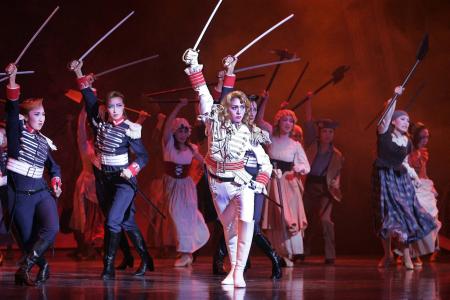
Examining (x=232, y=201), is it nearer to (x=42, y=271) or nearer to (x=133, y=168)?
(x=133, y=168)

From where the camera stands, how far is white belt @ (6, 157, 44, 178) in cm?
693

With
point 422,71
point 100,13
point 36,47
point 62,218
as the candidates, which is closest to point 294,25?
point 422,71

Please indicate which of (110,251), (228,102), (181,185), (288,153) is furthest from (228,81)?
(181,185)

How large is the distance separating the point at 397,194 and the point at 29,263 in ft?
14.1

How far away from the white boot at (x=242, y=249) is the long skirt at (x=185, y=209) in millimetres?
3274

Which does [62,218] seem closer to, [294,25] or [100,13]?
[100,13]

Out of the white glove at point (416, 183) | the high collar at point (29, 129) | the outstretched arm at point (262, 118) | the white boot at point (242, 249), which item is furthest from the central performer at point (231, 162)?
the white glove at point (416, 183)

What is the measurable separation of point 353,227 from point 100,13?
4.69m

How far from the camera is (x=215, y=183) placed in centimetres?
688

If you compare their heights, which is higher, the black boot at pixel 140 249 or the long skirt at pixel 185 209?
the long skirt at pixel 185 209

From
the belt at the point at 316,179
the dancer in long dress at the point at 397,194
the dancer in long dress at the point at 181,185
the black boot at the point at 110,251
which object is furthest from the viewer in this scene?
the belt at the point at 316,179

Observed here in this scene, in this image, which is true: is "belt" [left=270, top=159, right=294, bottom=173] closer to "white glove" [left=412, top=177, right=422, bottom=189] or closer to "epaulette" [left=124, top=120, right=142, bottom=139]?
"white glove" [left=412, top=177, right=422, bottom=189]

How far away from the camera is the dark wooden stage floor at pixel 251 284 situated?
239 inches

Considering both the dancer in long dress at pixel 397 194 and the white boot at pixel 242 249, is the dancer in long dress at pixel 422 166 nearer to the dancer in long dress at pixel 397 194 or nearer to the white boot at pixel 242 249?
the dancer in long dress at pixel 397 194
